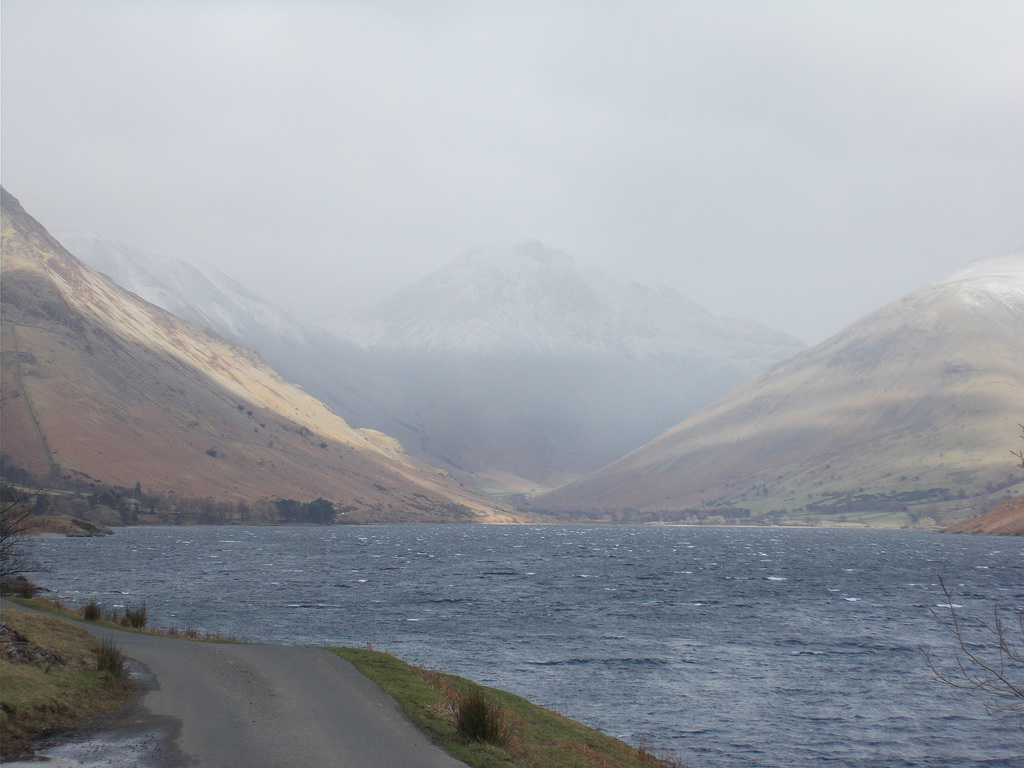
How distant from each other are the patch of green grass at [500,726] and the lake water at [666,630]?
6.23 metres

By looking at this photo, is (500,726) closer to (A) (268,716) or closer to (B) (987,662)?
(A) (268,716)

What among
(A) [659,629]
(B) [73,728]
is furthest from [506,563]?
(B) [73,728]

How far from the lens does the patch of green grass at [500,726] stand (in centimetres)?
2084

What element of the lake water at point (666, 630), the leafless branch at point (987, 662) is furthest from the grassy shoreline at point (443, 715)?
the leafless branch at point (987, 662)

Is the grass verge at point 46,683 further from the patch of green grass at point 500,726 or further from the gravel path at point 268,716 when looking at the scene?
the patch of green grass at point 500,726

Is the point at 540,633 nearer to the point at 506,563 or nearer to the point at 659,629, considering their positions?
Answer: the point at 659,629

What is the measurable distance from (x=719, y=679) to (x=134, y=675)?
31257 millimetres

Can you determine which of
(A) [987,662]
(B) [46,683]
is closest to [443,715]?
(B) [46,683]

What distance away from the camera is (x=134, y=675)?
26000 millimetres

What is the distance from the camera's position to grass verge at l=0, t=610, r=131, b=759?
64.3 ft

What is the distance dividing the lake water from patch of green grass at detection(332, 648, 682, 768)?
20.4 feet

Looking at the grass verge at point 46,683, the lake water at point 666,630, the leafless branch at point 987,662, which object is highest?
the grass verge at point 46,683

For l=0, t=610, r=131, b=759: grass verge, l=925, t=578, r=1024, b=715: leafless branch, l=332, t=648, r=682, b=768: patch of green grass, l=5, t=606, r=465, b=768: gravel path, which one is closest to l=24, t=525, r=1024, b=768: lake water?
l=925, t=578, r=1024, b=715: leafless branch

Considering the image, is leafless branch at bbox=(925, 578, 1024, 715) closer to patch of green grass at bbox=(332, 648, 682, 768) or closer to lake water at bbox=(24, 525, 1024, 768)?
lake water at bbox=(24, 525, 1024, 768)
